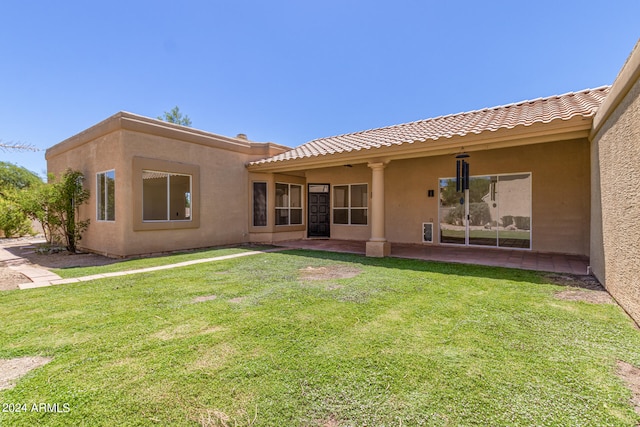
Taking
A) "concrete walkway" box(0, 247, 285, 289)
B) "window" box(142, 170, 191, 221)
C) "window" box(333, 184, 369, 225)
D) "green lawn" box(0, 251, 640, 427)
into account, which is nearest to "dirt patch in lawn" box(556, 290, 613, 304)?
"green lawn" box(0, 251, 640, 427)

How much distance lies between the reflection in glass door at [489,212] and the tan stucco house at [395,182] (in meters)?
0.03

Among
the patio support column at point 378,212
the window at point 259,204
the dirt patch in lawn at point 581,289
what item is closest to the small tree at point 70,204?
the window at point 259,204

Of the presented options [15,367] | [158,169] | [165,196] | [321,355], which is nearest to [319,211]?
[165,196]

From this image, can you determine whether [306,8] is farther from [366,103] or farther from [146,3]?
[366,103]

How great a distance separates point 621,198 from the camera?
410cm

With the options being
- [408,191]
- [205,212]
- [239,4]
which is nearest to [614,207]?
[408,191]

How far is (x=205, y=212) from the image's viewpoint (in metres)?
10.3

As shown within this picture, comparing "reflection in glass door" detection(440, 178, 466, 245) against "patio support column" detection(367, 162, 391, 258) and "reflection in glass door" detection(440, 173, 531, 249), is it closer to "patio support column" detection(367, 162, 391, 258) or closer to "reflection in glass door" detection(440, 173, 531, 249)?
"reflection in glass door" detection(440, 173, 531, 249)

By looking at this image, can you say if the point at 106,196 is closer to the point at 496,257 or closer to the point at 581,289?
the point at 496,257

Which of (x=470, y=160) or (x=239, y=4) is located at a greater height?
(x=239, y=4)

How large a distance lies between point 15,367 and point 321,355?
8.96ft

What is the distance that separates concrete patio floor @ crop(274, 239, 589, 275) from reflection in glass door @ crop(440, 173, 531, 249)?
402 mm

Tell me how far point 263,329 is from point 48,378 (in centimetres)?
184

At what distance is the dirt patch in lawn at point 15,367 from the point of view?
7.89ft
